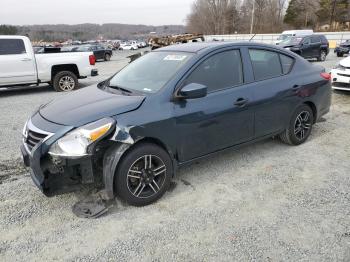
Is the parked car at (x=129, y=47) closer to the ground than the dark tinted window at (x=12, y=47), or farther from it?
closer to the ground

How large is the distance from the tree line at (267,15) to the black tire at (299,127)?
60.9 meters

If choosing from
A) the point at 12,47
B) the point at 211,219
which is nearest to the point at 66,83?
the point at 12,47

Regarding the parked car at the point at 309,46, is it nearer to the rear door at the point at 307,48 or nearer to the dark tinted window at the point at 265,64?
the rear door at the point at 307,48

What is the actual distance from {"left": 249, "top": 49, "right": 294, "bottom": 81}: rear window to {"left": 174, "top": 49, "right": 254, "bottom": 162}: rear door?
0.92 ft

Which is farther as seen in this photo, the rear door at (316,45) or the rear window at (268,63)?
the rear door at (316,45)

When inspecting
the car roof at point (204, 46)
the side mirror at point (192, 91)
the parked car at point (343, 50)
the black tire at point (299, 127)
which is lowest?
the parked car at point (343, 50)

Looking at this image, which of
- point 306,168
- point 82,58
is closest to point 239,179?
point 306,168

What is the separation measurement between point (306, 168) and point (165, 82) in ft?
7.19

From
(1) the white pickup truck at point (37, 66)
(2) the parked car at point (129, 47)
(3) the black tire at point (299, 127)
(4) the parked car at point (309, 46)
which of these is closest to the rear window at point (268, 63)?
(3) the black tire at point (299, 127)

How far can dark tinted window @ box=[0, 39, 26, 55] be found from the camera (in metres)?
9.73

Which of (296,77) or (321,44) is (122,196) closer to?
(296,77)

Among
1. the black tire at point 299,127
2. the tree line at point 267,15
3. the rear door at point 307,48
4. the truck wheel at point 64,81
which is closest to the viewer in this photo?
the black tire at point 299,127

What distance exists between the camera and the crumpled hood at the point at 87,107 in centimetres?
332

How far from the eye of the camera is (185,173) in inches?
169
